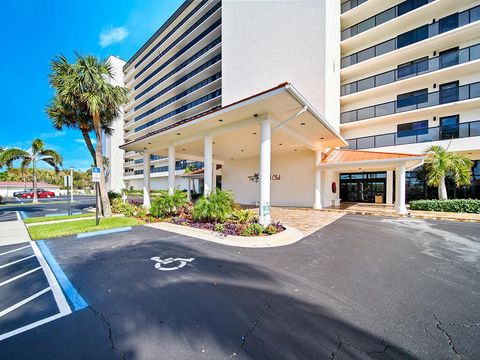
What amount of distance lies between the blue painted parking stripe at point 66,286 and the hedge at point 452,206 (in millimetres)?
18627

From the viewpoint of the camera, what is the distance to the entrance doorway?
18.8m

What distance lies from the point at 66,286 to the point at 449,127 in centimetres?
2350

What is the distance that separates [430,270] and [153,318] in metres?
5.86

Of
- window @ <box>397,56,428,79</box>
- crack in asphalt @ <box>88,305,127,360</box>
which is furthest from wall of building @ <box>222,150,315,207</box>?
crack in asphalt @ <box>88,305,127,360</box>

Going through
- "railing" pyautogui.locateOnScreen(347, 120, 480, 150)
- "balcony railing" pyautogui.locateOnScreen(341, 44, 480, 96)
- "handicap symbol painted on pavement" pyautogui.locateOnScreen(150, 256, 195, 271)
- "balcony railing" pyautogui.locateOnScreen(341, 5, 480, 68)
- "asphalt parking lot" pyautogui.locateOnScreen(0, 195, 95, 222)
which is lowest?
"asphalt parking lot" pyautogui.locateOnScreen(0, 195, 95, 222)

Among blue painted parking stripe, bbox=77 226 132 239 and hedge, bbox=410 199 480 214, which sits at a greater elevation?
hedge, bbox=410 199 480 214

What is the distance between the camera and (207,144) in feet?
36.1

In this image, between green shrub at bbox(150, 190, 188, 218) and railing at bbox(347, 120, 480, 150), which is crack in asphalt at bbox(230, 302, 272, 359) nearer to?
green shrub at bbox(150, 190, 188, 218)

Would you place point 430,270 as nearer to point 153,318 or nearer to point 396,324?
point 396,324

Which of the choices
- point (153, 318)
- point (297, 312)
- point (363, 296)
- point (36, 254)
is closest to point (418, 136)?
point (363, 296)

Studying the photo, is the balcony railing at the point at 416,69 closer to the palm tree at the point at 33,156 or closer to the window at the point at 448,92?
the window at the point at 448,92

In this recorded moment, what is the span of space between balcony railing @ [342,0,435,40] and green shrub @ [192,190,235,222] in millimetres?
22147

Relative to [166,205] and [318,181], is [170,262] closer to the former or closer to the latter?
[166,205]

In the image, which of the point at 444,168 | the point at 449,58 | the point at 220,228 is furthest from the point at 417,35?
the point at 220,228
